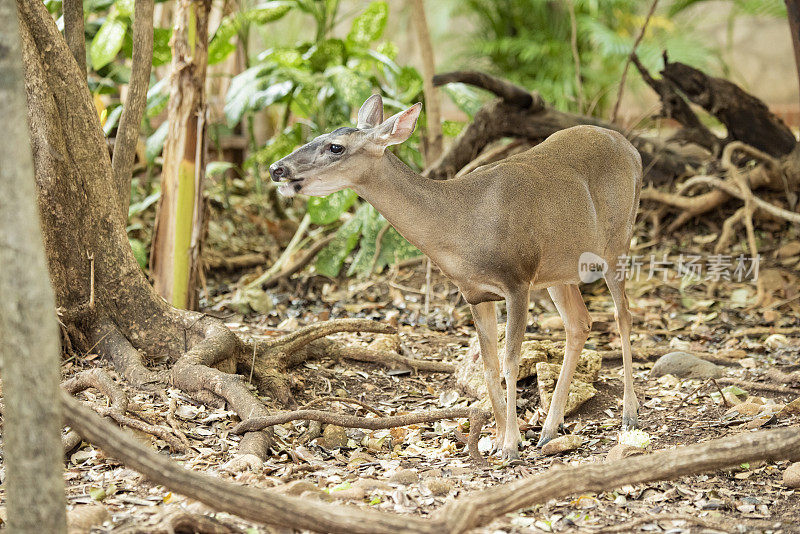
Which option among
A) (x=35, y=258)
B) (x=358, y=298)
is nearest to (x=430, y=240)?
(x=35, y=258)

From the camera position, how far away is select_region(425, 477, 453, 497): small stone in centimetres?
342

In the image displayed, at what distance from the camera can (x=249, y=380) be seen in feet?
15.2

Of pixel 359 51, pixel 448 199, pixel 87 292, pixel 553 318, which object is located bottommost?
pixel 553 318

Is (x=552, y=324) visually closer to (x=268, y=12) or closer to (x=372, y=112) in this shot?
(x=372, y=112)

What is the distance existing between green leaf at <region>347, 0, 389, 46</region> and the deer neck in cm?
480

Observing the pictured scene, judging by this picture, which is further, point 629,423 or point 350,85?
point 350,85

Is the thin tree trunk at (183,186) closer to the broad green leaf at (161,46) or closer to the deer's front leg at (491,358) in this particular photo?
the broad green leaf at (161,46)

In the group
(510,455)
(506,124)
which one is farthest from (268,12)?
(510,455)

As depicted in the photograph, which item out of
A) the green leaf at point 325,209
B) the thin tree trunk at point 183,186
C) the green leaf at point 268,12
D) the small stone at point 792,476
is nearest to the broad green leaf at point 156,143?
the thin tree trunk at point 183,186

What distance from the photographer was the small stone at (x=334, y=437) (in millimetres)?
4073

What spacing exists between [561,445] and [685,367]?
1.49 meters

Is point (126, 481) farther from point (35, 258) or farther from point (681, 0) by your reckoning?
point (681, 0)

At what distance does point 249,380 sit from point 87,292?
946 mm

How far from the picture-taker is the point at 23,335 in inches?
82.3
